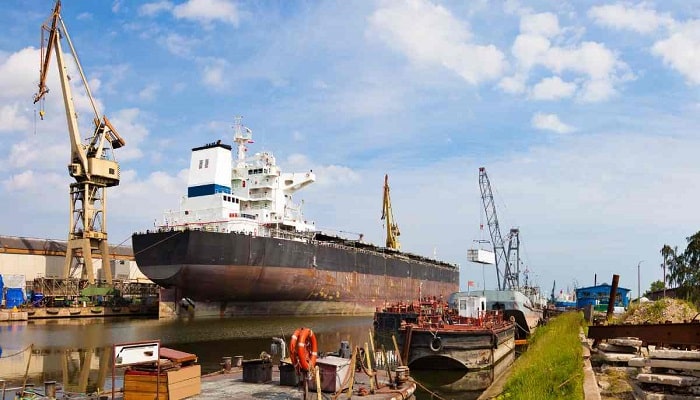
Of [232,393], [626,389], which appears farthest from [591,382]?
[232,393]

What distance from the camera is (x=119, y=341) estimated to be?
103 feet

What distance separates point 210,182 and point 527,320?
36.2 m

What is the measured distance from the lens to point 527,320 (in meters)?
37.9

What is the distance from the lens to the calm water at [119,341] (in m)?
21.5

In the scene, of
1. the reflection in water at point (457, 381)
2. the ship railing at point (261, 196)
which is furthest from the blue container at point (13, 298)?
the reflection in water at point (457, 381)

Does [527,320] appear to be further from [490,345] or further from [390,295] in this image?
[390,295]

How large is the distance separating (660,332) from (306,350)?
890cm

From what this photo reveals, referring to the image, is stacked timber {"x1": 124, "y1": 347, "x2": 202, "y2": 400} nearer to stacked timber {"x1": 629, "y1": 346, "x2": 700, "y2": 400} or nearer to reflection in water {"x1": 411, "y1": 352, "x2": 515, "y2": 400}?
stacked timber {"x1": 629, "y1": 346, "x2": 700, "y2": 400}

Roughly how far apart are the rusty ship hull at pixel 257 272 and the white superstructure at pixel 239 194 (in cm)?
359

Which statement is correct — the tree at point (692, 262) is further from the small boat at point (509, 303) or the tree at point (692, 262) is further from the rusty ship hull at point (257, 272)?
the rusty ship hull at point (257, 272)

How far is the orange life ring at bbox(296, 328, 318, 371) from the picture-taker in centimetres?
1256

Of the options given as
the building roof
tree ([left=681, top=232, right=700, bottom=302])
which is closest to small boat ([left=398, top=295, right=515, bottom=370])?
tree ([left=681, top=232, right=700, bottom=302])

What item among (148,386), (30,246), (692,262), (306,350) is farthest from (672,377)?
(30,246)

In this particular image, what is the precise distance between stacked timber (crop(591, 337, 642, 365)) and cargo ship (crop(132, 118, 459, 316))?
3698cm
